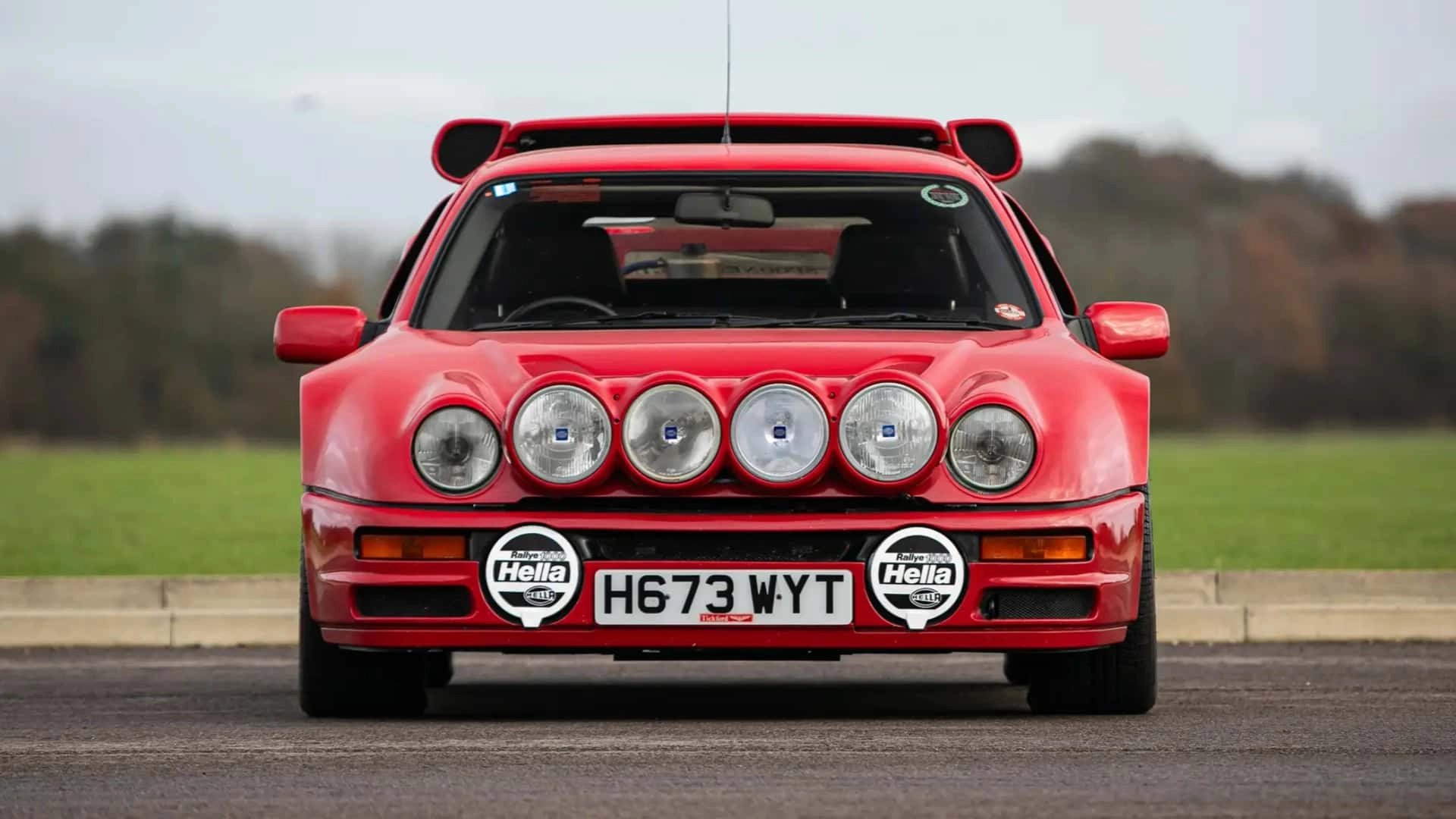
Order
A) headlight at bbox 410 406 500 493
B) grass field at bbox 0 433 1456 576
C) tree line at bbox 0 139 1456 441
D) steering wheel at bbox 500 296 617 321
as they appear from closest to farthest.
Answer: headlight at bbox 410 406 500 493
steering wheel at bbox 500 296 617 321
grass field at bbox 0 433 1456 576
tree line at bbox 0 139 1456 441

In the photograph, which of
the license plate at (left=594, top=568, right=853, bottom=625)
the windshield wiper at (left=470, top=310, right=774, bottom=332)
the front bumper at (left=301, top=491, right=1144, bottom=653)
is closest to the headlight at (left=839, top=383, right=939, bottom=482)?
the front bumper at (left=301, top=491, right=1144, bottom=653)

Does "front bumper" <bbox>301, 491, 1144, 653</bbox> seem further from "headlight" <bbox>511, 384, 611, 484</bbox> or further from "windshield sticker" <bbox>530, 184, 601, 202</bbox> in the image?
"windshield sticker" <bbox>530, 184, 601, 202</bbox>

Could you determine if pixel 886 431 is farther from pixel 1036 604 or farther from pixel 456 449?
pixel 456 449

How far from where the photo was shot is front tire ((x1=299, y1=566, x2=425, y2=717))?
6160 mm

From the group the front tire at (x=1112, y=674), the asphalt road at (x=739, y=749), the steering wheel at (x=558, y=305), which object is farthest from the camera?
the steering wheel at (x=558, y=305)

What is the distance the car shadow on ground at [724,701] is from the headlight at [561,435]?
1081mm

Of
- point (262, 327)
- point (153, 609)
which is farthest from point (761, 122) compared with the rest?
point (262, 327)

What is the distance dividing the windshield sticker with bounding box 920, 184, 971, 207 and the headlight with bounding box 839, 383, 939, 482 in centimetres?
134

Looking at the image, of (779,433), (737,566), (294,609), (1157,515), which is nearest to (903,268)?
(779,433)

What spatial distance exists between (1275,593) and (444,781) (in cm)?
688

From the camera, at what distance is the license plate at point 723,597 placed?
5.54 meters

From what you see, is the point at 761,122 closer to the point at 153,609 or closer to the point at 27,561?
the point at 153,609

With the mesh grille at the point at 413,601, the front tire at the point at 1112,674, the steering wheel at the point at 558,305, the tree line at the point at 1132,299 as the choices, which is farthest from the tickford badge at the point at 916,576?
the tree line at the point at 1132,299

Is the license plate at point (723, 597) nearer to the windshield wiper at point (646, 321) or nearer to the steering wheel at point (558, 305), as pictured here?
the windshield wiper at point (646, 321)
